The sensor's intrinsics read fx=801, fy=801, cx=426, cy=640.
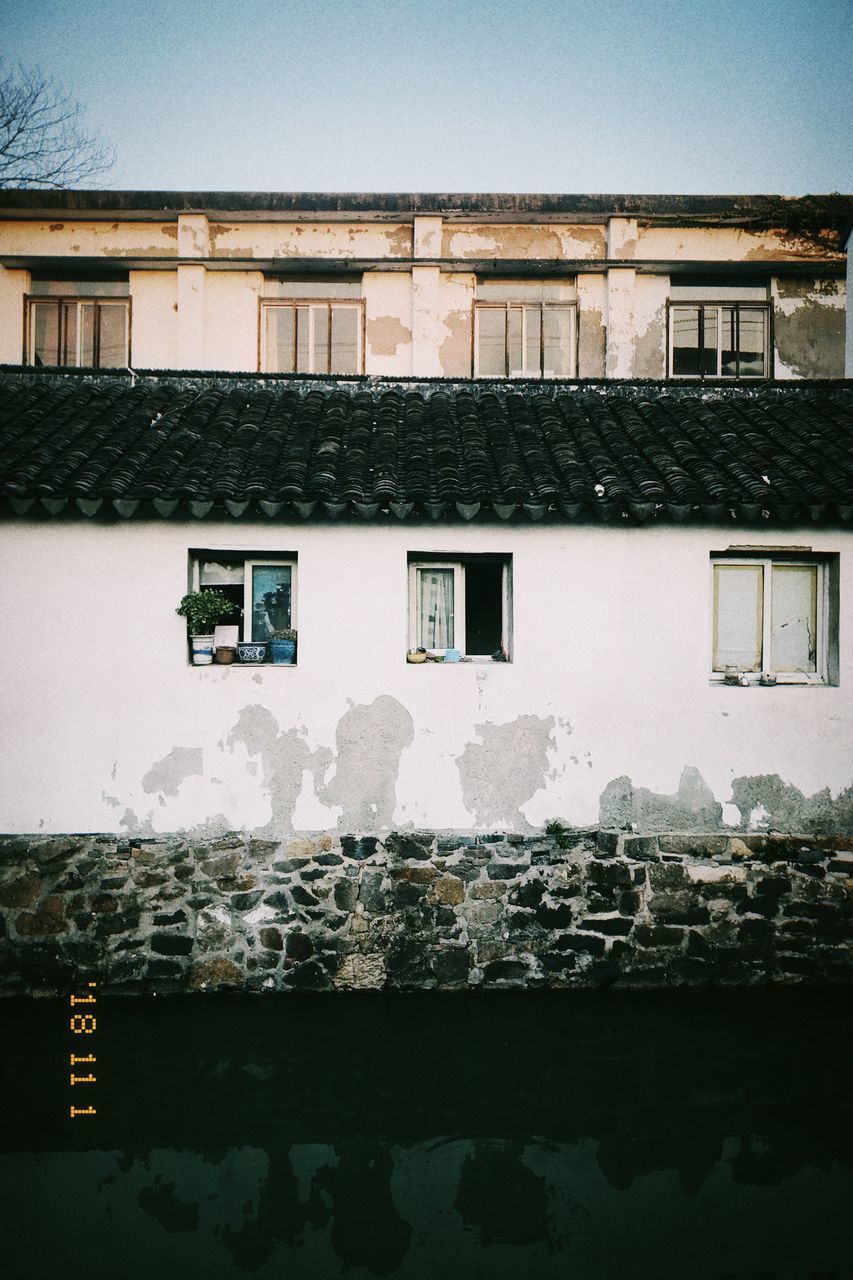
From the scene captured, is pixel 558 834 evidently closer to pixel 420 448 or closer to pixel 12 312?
pixel 420 448

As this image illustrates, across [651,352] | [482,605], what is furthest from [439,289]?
[482,605]

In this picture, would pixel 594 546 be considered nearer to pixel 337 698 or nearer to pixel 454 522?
pixel 454 522

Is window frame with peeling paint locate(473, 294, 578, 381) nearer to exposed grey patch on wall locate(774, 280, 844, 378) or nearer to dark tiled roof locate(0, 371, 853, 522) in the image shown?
dark tiled roof locate(0, 371, 853, 522)

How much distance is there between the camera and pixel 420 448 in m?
8.28

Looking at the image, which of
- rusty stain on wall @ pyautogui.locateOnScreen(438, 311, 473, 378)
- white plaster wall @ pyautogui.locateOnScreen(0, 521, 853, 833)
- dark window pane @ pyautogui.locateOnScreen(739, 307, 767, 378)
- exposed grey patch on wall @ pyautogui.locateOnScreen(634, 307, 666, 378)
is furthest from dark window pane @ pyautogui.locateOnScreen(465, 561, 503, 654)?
dark window pane @ pyautogui.locateOnScreen(739, 307, 767, 378)

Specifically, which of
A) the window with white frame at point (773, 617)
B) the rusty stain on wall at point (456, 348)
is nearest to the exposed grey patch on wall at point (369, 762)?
the window with white frame at point (773, 617)

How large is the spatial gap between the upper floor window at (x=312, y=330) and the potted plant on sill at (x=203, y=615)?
6747 millimetres

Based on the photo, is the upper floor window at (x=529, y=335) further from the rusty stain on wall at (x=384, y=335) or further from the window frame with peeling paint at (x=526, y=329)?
the rusty stain on wall at (x=384, y=335)

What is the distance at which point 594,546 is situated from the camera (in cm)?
759

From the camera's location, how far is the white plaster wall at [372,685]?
7.35 metres

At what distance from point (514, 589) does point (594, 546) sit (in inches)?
34.0

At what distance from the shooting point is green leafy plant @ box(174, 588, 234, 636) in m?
7.24

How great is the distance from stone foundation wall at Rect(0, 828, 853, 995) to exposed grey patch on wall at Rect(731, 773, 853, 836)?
0.15 metres

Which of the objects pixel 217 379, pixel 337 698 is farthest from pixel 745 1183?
pixel 217 379
